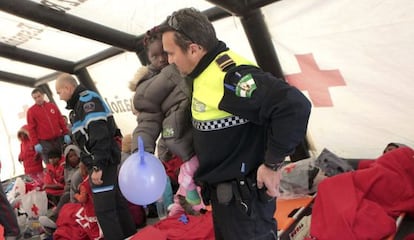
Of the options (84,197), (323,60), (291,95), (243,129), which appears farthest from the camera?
(84,197)

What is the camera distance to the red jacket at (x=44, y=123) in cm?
466

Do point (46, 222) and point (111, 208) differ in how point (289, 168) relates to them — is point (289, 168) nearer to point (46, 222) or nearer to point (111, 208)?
point (111, 208)

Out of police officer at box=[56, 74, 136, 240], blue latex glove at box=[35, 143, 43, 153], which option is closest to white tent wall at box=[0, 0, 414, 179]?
police officer at box=[56, 74, 136, 240]

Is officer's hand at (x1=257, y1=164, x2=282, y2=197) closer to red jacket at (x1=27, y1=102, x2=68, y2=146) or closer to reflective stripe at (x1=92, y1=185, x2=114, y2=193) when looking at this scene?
reflective stripe at (x1=92, y1=185, x2=114, y2=193)

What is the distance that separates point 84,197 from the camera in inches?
124

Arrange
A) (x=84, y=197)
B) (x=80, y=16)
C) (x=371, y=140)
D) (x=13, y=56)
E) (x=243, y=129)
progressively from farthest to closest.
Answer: (x=13, y=56), (x=80, y=16), (x=84, y=197), (x=371, y=140), (x=243, y=129)

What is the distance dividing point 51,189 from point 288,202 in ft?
9.28

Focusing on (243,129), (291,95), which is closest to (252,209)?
(243,129)

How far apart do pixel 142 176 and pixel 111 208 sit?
1.32 m

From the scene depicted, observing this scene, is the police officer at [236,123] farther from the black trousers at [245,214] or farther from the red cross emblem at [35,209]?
the red cross emblem at [35,209]

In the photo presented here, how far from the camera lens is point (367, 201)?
7.16 feet

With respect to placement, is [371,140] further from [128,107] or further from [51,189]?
[51,189]

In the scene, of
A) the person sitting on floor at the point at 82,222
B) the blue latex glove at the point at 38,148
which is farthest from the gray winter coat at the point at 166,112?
the blue latex glove at the point at 38,148

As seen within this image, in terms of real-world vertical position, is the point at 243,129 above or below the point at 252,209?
above
